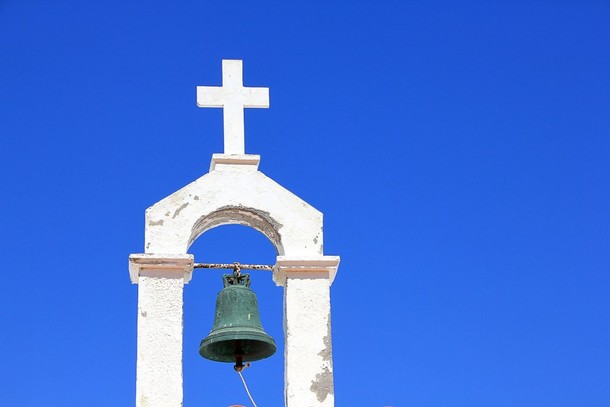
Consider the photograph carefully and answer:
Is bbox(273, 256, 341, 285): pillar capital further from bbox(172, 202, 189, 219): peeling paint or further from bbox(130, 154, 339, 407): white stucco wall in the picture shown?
bbox(172, 202, 189, 219): peeling paint

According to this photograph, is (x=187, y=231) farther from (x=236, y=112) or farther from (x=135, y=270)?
(x=236, y=112)

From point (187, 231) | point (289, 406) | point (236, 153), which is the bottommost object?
point (289, 406)

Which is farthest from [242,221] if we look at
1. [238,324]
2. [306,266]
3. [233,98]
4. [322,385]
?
[322,385]

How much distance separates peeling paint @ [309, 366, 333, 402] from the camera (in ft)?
25.3

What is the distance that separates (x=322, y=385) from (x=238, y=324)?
2.46 ft

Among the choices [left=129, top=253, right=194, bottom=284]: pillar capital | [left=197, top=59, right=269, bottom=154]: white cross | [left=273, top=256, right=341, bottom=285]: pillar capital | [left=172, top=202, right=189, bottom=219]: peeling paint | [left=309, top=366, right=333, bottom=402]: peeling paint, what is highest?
[left=197, top=59, right=269, bottom=154]: white cross

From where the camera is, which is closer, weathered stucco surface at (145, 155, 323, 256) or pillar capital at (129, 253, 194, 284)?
pillar capital at (129, 253, 194, 284)

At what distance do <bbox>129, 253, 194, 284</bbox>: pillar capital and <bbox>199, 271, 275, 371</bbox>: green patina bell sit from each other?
0.44 meters

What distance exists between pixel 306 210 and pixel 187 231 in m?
0.79

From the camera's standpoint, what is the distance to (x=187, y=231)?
8.04 metres

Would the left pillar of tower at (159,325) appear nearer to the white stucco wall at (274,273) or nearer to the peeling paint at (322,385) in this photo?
the white stucco wall at (274,273)

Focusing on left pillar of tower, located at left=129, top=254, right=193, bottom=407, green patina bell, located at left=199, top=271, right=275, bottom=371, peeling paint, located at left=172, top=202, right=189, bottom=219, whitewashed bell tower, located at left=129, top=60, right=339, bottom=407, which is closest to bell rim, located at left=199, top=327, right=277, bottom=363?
green patina bell, located at left=199, top=271, right=275, bottom=371

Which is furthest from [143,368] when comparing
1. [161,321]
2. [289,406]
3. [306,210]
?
[306,210]

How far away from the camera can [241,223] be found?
8391 mm
